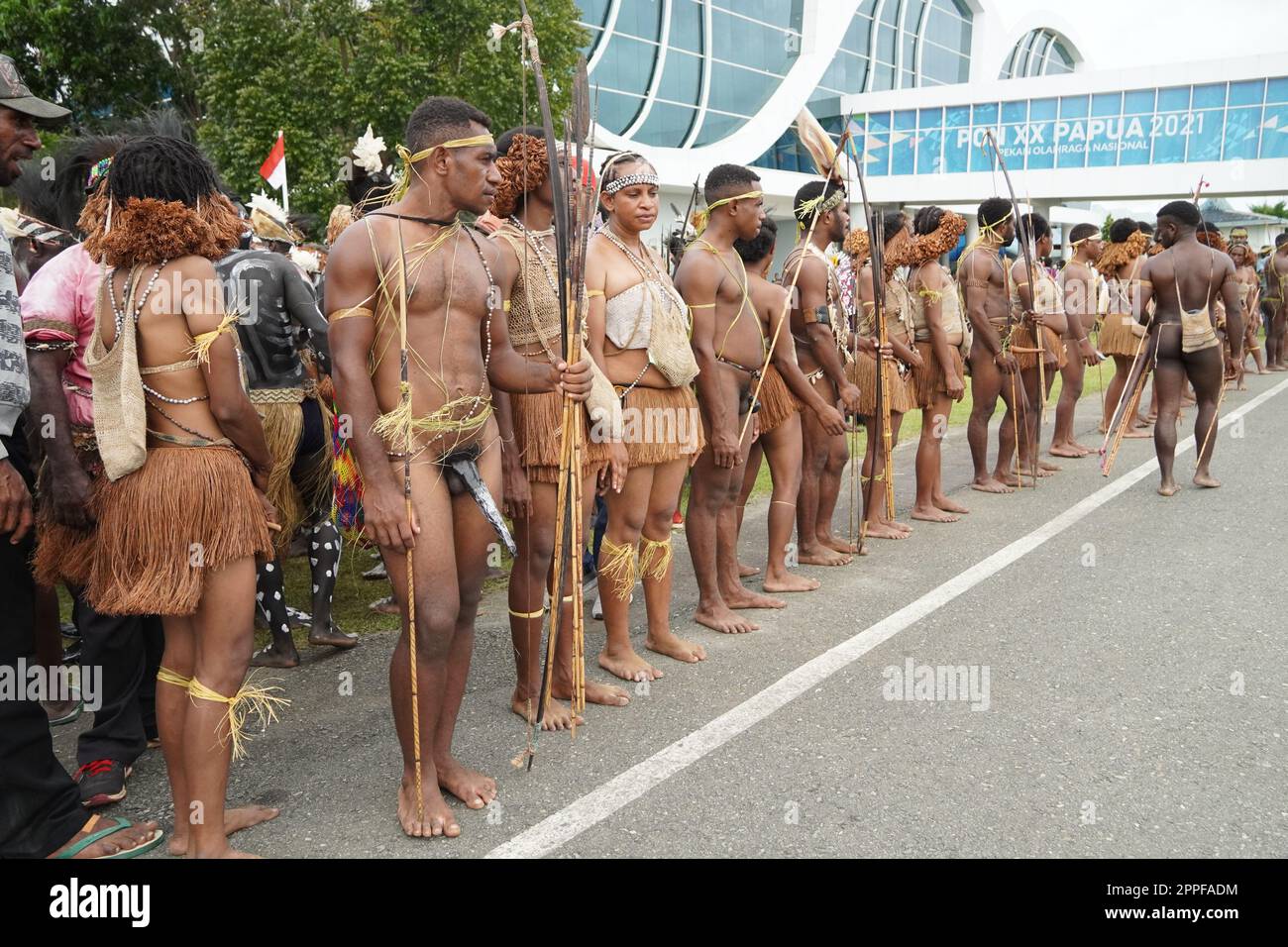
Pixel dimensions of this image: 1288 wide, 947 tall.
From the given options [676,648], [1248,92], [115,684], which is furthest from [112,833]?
[1248,92]

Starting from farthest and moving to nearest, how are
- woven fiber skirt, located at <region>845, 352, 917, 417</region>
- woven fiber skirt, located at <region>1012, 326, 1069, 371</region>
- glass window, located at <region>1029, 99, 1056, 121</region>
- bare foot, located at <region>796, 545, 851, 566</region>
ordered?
glass window, located at <region>1029, 99, 1056, 121</region>, woven fiber skirt, located at <region>1012, 326, 1069, 371</region>, woven fiber skirt, located at <region>845, 352, 917, 417</region>, bare foot, located at <region>796, 545, 851, 566</region>

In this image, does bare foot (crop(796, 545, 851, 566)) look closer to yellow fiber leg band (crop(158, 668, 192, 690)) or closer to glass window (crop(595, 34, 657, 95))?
yellow fiber leg band (crop(158, 668, 192, 690))

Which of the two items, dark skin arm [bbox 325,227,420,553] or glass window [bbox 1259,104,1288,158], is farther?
glass window [bbox 1259,104,1288,158]

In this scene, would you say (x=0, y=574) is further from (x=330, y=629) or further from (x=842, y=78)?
(x=842, y=78)

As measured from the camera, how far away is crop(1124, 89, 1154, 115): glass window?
34.1 meters

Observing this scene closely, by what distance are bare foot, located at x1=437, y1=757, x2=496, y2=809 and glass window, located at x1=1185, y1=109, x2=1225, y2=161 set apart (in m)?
36.2

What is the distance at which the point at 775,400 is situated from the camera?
5.58m

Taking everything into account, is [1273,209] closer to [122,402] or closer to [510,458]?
[510,458]

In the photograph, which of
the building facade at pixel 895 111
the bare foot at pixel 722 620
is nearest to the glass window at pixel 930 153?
the building facade at pixel 895 111

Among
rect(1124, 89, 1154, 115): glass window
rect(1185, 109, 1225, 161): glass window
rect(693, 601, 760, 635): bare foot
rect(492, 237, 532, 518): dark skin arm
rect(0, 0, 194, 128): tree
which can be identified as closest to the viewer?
rect(492, 237, 532, 518): dark skin arm

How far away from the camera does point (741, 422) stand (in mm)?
5418

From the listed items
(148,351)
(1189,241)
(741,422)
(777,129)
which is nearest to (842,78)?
(777,129)

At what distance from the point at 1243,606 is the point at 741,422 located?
2.83 m

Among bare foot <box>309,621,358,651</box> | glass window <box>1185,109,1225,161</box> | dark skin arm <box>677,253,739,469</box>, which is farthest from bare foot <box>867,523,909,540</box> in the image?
glass window <box>1185,109,1225,161</box>
